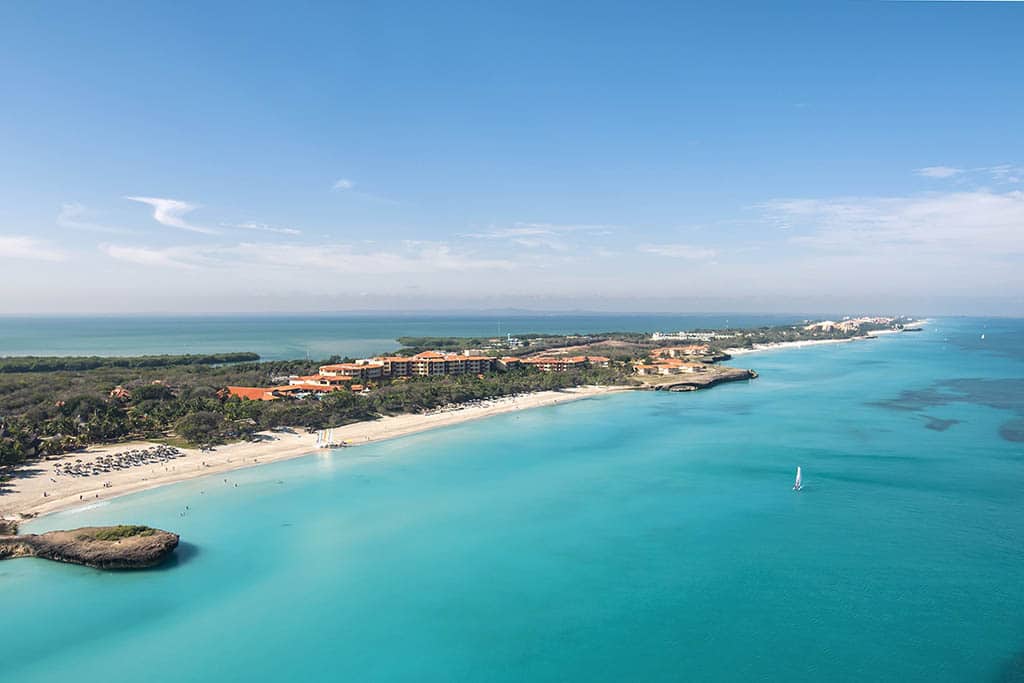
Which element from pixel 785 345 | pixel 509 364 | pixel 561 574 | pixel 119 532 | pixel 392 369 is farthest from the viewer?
pixel 785 345

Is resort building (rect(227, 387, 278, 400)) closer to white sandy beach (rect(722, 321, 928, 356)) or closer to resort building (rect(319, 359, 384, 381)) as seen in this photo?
resort building (rect(319, 359, 384, 381))

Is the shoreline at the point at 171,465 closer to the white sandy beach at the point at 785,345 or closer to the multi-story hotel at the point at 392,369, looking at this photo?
the multi-story hotel at the point at 392,369

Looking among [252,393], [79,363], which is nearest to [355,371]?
[252,393]

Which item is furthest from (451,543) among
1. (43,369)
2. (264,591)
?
(43,369)

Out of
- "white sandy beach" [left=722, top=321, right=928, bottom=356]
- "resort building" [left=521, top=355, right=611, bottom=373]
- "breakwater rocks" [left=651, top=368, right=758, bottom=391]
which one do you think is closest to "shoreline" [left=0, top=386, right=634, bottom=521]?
"breakwater rocks" [left=651, top=368, right=758, bottom=391]

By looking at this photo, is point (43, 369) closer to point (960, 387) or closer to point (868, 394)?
point (868, 394)

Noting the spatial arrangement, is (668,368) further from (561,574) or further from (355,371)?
(561,574)

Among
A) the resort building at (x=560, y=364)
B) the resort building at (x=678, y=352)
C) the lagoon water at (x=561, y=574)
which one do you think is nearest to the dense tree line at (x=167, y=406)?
the lagoon water at (x=561, y=574)
